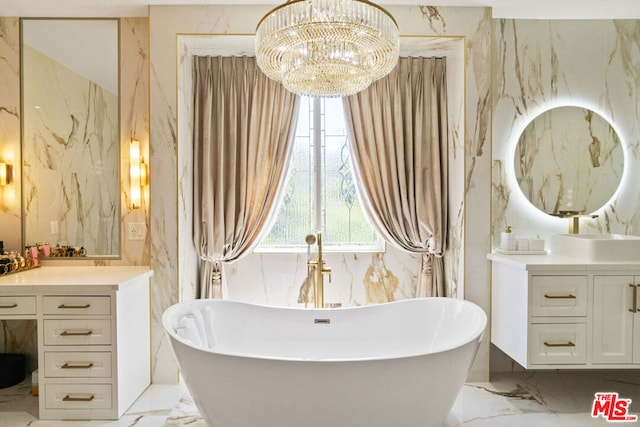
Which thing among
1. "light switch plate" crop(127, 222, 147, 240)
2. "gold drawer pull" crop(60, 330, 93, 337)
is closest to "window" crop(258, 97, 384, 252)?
"light switch plate" crop(127, 222, 147, 240)

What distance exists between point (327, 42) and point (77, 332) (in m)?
2.00

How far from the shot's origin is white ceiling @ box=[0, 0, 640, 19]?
250 centimetres

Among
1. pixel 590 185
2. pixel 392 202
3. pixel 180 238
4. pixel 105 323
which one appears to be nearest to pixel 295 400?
pixel 105 323

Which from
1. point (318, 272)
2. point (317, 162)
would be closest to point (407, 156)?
point (317, 162)

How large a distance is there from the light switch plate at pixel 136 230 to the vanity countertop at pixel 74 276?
207 millimetres

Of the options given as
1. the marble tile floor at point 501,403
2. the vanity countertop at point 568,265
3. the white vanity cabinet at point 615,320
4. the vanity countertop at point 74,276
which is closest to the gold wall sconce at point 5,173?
the vanity countertop at point 74,276

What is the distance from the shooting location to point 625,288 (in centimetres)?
224

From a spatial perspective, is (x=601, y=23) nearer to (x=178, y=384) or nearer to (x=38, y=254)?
(x=178, y=384)

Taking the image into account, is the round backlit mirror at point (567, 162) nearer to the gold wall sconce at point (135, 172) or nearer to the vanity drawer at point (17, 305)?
the gold wall sconce at point (135, 172)

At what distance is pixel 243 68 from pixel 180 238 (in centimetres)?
131

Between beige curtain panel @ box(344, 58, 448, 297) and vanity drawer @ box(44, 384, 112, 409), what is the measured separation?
2011 millimetres

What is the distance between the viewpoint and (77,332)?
7.07 ft

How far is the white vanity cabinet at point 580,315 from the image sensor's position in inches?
87.8

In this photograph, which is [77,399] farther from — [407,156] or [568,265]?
[568,265]
